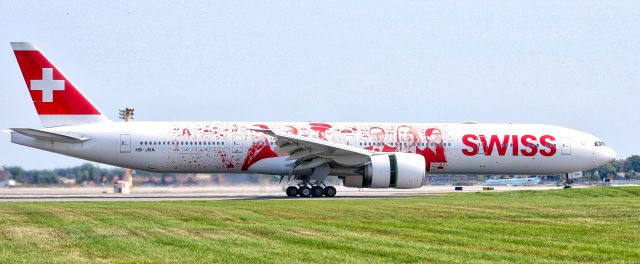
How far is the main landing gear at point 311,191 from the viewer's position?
33.3 meters

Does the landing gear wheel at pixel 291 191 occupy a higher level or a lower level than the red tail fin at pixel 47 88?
lower

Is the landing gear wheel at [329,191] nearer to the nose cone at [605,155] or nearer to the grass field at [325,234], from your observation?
the grass field at [325,234]

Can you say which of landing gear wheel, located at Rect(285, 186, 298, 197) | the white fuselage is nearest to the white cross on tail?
the white fuselage

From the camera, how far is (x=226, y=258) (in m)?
11.1

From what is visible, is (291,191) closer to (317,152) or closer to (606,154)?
(317,152)

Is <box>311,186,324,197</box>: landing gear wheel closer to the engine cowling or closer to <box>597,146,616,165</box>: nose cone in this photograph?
the engine cowling

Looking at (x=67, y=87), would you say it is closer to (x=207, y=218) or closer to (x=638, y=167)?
(x=207, y=218)

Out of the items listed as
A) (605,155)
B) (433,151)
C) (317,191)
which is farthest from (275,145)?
(605,155)

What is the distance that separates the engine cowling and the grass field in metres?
9.54

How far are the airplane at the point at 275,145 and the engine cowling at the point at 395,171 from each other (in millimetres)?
35

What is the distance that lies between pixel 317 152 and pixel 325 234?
59.2 feet

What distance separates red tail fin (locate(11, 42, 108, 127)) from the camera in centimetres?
3319

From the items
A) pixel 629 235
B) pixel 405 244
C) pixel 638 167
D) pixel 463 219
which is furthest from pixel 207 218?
pixel 638 167

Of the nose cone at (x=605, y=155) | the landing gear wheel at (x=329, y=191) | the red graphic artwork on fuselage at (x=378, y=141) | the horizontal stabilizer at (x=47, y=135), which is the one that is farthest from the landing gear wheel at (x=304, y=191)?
the nose cone at (x=605, y=155)
